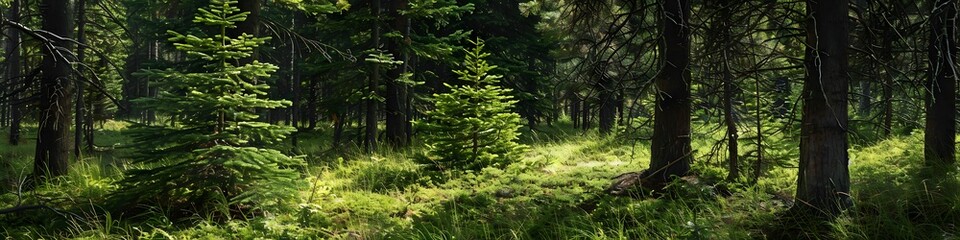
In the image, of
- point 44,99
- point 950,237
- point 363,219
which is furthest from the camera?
point 44,99

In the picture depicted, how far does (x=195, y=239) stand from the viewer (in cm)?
529

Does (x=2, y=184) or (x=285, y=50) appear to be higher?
(x=285, y=50)

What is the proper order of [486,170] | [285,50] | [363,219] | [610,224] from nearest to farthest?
[610,224]
[363,219]
[486,170]
[285,50]

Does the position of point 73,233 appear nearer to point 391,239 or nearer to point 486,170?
point 391,239

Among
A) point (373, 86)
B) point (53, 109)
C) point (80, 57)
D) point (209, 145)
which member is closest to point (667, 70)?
point (209, 145)

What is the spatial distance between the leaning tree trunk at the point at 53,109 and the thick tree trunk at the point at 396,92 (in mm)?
6067

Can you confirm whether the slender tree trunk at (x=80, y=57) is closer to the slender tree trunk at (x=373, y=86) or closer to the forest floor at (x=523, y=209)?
the forest floor at (x=523, y=209)

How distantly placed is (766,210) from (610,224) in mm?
1497

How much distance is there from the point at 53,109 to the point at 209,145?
3954 mm

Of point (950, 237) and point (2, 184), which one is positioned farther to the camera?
point (2, 184)

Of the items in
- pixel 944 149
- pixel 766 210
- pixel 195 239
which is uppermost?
pixel 944 149

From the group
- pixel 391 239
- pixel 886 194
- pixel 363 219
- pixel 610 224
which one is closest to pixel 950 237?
pixel 886 194

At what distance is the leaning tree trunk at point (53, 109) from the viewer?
8.30 m

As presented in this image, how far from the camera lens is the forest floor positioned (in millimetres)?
4504
